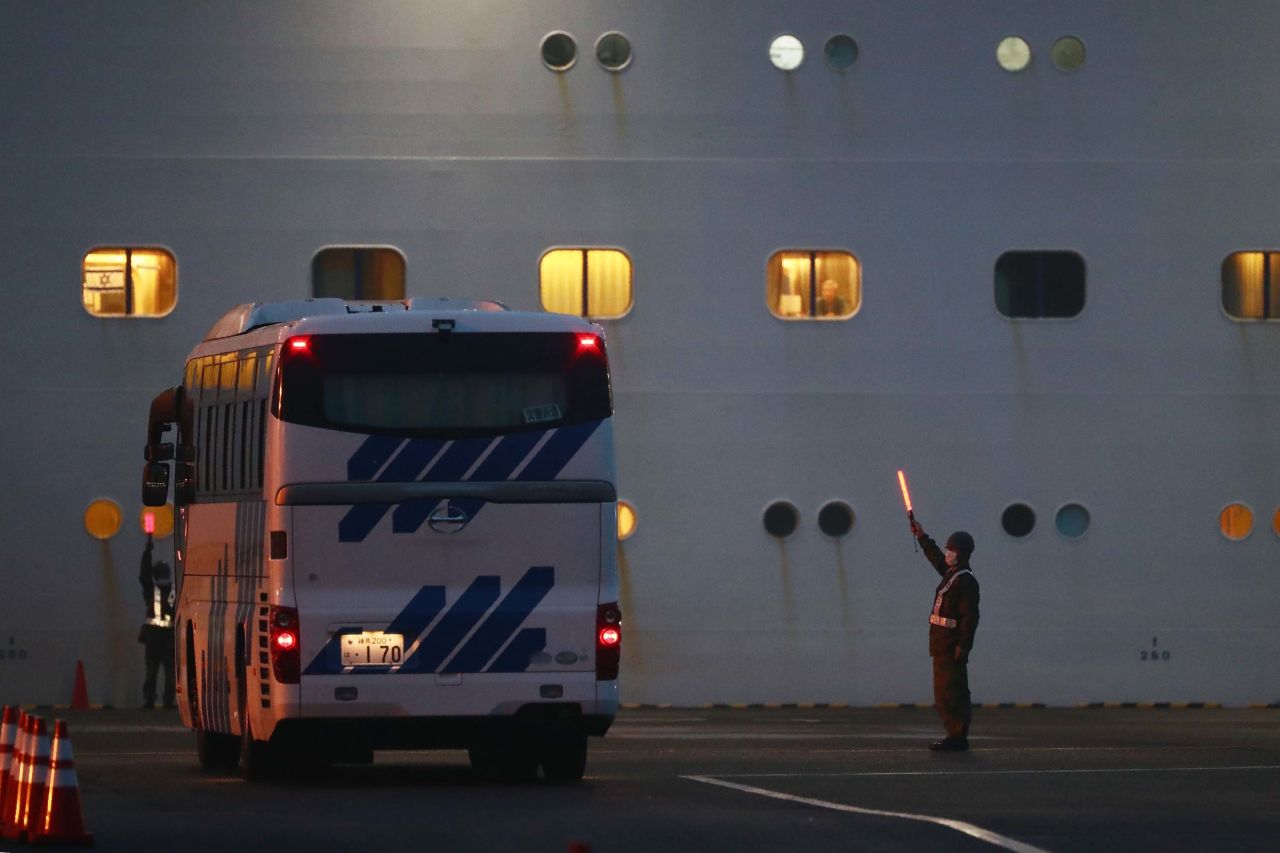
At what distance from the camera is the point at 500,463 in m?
16.9

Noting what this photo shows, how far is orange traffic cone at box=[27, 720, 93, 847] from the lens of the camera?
1282cm

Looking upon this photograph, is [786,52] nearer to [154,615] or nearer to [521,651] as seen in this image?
[154,615]

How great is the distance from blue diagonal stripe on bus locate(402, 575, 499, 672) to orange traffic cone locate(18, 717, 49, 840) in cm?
358

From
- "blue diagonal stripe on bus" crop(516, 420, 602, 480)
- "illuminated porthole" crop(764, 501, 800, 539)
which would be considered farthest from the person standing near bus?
"blue diagonal stripe on bus" crop(516, 420, 602, 480)

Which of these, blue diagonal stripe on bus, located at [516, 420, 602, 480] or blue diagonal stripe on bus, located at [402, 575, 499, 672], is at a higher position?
blue diagonal stripe on bus, located at [516, 420, 602, 480]

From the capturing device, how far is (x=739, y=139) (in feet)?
82.5

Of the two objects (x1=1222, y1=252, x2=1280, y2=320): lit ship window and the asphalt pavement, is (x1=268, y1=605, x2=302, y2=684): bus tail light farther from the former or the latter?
(x1=1222, y1=252, x2=1280, y2=320): lit ship window

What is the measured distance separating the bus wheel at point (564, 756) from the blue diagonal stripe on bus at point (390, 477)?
177 cm

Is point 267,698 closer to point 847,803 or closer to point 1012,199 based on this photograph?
point 847,803

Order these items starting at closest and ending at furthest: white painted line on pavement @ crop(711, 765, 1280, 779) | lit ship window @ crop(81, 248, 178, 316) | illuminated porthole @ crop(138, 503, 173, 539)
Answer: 1. white painted line on pavement @ crop(711, 765, 1280, 779)
2. illuminated porthole @ crop(138, 503, 173, 539)
3. lit ship window @ crop(81, 248, 178, 316)

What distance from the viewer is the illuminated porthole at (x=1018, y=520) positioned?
2506 centimetres

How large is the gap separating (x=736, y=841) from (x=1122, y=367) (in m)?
13.2

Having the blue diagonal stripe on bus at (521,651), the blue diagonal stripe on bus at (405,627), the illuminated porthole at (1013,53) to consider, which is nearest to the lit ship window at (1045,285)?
the illuminated porthole at (1013,53)

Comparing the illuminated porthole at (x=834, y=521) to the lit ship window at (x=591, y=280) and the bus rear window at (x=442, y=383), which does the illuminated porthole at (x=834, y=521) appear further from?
the bus rear window at (x=442, y=383)
